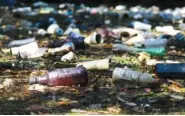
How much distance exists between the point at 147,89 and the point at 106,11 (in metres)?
6.26

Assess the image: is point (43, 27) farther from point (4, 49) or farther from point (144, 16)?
point (144, 16)

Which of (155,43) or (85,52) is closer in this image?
(85,52)

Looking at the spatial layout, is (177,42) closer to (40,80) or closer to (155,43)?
(155,43)

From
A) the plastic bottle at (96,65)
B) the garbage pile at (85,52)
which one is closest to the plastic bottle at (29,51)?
the garbage pile at (85,52)

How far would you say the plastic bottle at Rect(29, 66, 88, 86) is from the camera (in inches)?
118

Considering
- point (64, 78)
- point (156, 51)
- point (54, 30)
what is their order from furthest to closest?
point (54, 30) → point (156, 51) → point (64, 78)

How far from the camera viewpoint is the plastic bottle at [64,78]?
9.87ft

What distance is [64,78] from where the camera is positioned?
302cm

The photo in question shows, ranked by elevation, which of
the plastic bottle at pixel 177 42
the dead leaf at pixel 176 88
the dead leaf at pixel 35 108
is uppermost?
the plastic bottle at pixel 177 42

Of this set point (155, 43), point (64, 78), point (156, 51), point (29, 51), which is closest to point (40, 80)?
point (64, 78)

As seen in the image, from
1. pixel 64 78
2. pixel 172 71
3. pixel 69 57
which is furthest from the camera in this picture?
pixel 69 57

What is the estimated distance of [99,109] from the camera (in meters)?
2.57

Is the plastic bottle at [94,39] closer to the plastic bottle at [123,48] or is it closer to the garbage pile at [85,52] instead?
the garbage pile at [85,52]

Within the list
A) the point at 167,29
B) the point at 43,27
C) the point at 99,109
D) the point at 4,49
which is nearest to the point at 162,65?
the point at 99,109
